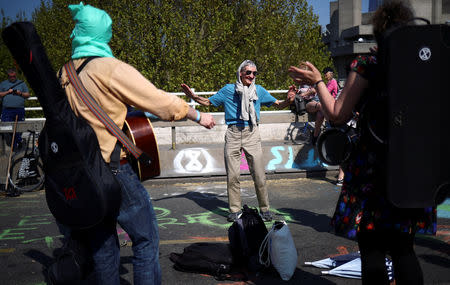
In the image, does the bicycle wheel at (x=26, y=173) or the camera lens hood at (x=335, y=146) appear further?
the bicycle wheel at (x=26, y=173)

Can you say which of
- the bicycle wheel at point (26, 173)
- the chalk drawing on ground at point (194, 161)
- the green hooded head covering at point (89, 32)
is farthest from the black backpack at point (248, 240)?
the bicycle wheel at point (26, 173)

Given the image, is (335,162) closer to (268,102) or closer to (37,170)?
(268,102)

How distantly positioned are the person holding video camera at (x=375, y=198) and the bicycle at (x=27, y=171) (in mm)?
6945

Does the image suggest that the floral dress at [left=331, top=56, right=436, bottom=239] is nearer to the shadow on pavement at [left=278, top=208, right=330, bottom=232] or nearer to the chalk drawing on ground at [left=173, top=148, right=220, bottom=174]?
the shadow on pavement at [left=278, top=208, right=330, bottom=232]

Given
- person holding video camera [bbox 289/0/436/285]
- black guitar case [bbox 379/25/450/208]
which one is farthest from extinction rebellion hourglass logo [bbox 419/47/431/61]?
person holding video camera [bbox 289/0/436/285]

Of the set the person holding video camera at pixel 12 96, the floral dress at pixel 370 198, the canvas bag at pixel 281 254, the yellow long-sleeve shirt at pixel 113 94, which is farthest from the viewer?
the person holding video camera at pixel 12 96

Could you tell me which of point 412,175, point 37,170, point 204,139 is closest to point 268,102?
point 412,175

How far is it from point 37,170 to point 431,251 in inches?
269

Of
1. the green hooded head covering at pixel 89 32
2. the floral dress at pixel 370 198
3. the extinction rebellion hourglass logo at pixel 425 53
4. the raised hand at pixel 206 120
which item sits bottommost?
the floral dress at pixel 370 198

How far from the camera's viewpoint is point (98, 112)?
229 cm

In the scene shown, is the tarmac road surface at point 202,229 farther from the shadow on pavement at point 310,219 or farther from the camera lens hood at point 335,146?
the camera lens hood at point 335,146

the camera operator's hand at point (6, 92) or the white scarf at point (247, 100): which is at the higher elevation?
the camera operator's hand at point (6, 92)

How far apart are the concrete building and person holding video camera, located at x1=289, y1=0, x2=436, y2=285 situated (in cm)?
4881

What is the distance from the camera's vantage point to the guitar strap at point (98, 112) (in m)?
2.28
